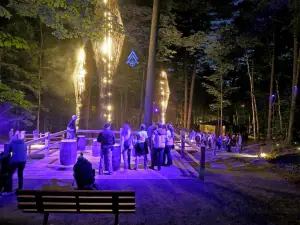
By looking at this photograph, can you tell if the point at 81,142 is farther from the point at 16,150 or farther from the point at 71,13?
the point at 71,13

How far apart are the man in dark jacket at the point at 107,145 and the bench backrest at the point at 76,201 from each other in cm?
334

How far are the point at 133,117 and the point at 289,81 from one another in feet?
70.0

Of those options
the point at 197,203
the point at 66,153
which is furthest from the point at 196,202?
the point at 66,153

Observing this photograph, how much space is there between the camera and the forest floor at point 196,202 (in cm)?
510

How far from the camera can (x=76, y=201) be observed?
4449mm

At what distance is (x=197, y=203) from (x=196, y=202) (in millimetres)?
60

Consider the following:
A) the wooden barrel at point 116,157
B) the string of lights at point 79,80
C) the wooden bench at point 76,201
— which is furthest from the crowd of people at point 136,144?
the string of lights at point 79,80

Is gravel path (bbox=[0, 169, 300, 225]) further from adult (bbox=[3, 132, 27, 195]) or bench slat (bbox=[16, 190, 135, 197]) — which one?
bench slat (bbox=[16, 190, 135, 197])

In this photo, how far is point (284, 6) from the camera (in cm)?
1772

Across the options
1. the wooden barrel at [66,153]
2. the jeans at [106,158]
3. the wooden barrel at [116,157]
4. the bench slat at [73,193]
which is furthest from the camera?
the wooden barrel at [66,153]

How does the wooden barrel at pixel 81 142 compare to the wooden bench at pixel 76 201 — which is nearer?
the wooden bench at pixel 76 201

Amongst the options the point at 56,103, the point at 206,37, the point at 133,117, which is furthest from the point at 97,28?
the point at 133,117

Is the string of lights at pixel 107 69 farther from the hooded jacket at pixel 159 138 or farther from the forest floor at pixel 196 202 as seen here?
the forest floor at pixel 196 202

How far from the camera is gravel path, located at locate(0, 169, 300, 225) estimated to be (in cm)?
509
